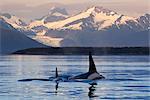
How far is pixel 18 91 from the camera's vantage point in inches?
1708

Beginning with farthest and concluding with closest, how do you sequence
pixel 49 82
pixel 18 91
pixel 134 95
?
pixel 49 82
pixel 18 91
pixel 134 95

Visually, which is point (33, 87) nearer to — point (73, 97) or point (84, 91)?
point (84, 91)

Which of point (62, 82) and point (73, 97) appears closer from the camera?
point (73, 97)

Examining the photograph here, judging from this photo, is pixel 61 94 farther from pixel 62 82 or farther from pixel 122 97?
pixel 62 82

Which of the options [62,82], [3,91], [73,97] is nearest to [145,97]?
[73,97]

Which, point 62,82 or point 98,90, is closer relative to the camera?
A: point 98,90

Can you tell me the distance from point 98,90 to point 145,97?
6430 millimetres

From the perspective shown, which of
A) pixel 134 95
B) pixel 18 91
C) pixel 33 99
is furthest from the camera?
pixel 18 91

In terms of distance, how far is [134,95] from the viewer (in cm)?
4044

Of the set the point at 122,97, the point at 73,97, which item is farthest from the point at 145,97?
the point at 73,97

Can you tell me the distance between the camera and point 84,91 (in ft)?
144

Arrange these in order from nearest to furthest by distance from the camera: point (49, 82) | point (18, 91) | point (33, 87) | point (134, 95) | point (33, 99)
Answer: point (33, 99) → point (134, 95) → point (18, 91) → point (33, 87) → point (49, 82)

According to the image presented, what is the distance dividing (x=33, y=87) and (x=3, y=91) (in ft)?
14.7

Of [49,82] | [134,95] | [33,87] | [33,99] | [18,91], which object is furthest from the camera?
[49,82]
